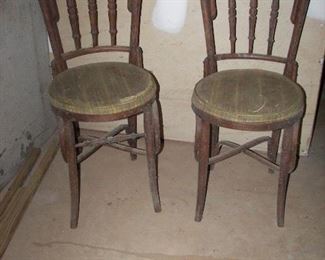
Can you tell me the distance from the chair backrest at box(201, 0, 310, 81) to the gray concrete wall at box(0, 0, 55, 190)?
87 centimetres

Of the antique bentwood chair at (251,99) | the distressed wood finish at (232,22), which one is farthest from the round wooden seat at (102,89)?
the distressed wood finish at (232,22)

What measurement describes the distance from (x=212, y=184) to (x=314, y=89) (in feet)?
2.19

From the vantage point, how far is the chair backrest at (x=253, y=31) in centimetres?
162

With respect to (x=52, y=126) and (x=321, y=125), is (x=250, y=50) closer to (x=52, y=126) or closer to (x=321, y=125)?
(x=321, y=125)

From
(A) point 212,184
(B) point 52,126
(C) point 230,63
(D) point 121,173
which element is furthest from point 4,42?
(A) point 212,184

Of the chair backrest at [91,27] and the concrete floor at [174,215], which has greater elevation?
the chair backrest at [91,27]

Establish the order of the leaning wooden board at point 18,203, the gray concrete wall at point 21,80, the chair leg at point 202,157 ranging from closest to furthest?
the chair leg at point 202,157 < the leaning wooden board at point 18,203 < the gray concrete wall at point 21,80

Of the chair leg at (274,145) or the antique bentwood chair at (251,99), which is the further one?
the chair leg at (274,145)

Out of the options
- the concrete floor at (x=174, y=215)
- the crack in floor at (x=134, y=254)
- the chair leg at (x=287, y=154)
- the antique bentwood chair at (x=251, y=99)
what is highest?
the antique bentwood chair at (x=251, y=99)

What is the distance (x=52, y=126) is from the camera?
2312 mm

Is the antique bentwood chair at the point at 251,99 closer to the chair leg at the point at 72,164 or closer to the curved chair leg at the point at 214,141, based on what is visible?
the curved chair leg at the point at 214,141

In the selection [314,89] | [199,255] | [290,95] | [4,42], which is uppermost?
[4,42]

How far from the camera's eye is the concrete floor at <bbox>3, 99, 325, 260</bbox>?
1634mm

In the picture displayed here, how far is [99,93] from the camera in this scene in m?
1.56
